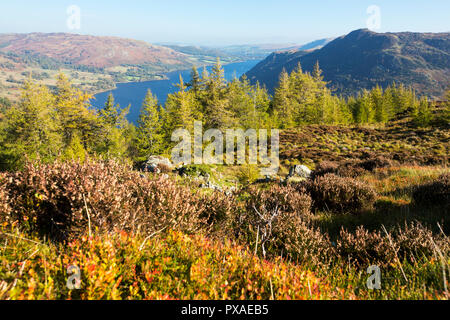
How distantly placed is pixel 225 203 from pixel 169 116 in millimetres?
25598

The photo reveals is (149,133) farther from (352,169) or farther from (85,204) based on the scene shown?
(85,204)

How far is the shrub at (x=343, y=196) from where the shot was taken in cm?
598

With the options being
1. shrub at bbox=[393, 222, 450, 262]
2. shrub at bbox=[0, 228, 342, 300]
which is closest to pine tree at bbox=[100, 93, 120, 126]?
shrub at bbox=[0, 228, 342, 300]

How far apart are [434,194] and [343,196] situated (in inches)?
79.5

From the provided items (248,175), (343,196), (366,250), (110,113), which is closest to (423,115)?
(248,175)

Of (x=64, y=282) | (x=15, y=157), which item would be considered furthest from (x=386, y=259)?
(x=15, y=157)

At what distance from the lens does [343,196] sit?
6215mm

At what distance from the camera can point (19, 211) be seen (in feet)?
10.3

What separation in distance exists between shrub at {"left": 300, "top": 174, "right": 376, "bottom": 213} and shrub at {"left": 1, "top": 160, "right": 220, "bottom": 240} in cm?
410

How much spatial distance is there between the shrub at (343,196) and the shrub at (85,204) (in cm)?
410

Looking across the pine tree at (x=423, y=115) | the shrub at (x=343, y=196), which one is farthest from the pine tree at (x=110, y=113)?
the pine tree at (x=423, y=115)

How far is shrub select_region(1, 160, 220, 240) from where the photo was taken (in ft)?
9.63

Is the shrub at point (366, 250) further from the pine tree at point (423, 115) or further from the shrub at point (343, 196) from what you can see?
the pine tree at point (423, 115)
